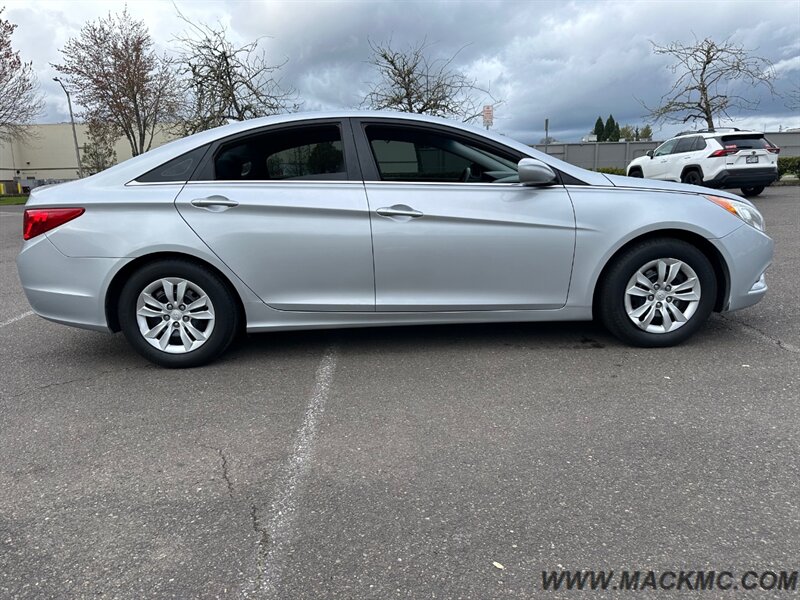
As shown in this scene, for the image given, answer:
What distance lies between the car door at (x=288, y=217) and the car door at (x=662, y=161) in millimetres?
13607

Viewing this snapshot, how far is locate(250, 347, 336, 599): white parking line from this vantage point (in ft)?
6.57

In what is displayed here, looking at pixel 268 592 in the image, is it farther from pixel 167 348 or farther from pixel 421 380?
pixel 167 348

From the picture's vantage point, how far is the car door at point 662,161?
50.0 feet

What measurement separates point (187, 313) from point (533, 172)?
241 centimetres

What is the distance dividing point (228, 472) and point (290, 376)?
1.18 metres

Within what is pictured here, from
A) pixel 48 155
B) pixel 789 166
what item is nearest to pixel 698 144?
pixel 789 166

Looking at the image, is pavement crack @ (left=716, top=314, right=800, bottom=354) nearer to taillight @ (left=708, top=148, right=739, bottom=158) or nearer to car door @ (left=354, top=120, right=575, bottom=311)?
car door @ (left=354, top=120, right=575, bottom=311)

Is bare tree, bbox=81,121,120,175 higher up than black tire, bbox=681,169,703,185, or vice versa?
bare tree, bbox=81,121,120,175

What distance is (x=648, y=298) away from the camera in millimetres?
4020

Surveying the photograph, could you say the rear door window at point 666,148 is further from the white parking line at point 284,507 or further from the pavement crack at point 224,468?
the pavement crack at point 224,468

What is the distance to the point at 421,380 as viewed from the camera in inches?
144

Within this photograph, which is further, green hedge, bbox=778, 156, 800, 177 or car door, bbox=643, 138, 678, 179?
green hedge, bbox=778, 156, 800, 177

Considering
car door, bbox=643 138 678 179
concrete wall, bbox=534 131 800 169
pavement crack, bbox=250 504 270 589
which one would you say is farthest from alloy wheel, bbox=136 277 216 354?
concrete wall, bbox=534 131 800 169

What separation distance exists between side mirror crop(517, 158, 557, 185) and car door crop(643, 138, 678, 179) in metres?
13.0
